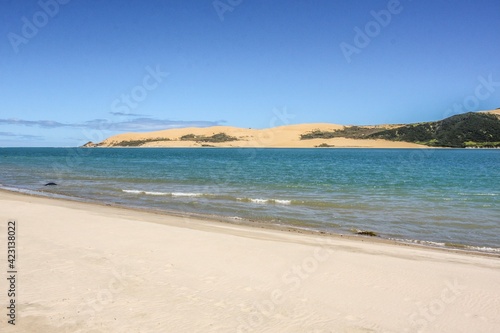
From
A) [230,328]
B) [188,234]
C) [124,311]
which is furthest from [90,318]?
[188,234]

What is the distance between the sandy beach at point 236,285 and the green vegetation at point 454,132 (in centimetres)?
13905

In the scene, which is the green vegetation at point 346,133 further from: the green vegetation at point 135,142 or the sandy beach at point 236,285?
the sandy beach at point 236,285

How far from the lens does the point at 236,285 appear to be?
7184 millimetres

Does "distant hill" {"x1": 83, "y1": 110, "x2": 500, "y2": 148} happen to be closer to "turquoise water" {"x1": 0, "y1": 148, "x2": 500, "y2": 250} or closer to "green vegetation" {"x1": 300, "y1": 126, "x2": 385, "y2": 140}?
"green vegetation" {"x1": 300, "y1": 126, "x2": 385, "y2": 140}

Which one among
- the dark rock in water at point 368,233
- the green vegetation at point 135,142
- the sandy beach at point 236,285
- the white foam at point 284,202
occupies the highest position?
the green vegetation at point 135,142

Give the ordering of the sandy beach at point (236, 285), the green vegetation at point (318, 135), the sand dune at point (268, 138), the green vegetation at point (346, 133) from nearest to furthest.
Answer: the sandy beach at point (236, 285)
the sand dune at point (268, 138)
the green vegetation at point (346, 133)
the green vegetation at point (318, 135)

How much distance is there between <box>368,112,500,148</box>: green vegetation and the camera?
13412 cm

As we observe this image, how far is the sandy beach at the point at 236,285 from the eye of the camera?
5703 millimetres

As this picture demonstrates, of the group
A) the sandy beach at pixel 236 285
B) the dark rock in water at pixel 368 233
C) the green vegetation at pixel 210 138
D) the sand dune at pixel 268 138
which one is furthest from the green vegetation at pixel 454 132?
the sandy beach at pixel 236 285

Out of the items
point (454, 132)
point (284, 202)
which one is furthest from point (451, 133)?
point (284, 202)

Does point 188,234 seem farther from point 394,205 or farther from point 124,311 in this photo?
point 394,205

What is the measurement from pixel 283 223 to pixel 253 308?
380 inches

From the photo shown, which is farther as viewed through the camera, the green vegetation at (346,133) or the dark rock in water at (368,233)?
the green vegetation at (346,133)

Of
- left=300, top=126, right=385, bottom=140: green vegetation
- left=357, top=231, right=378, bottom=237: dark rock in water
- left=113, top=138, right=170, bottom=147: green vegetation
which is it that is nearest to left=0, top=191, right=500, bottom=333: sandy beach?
left=357, top=231, right=378, bottom=237: dark rock in water
